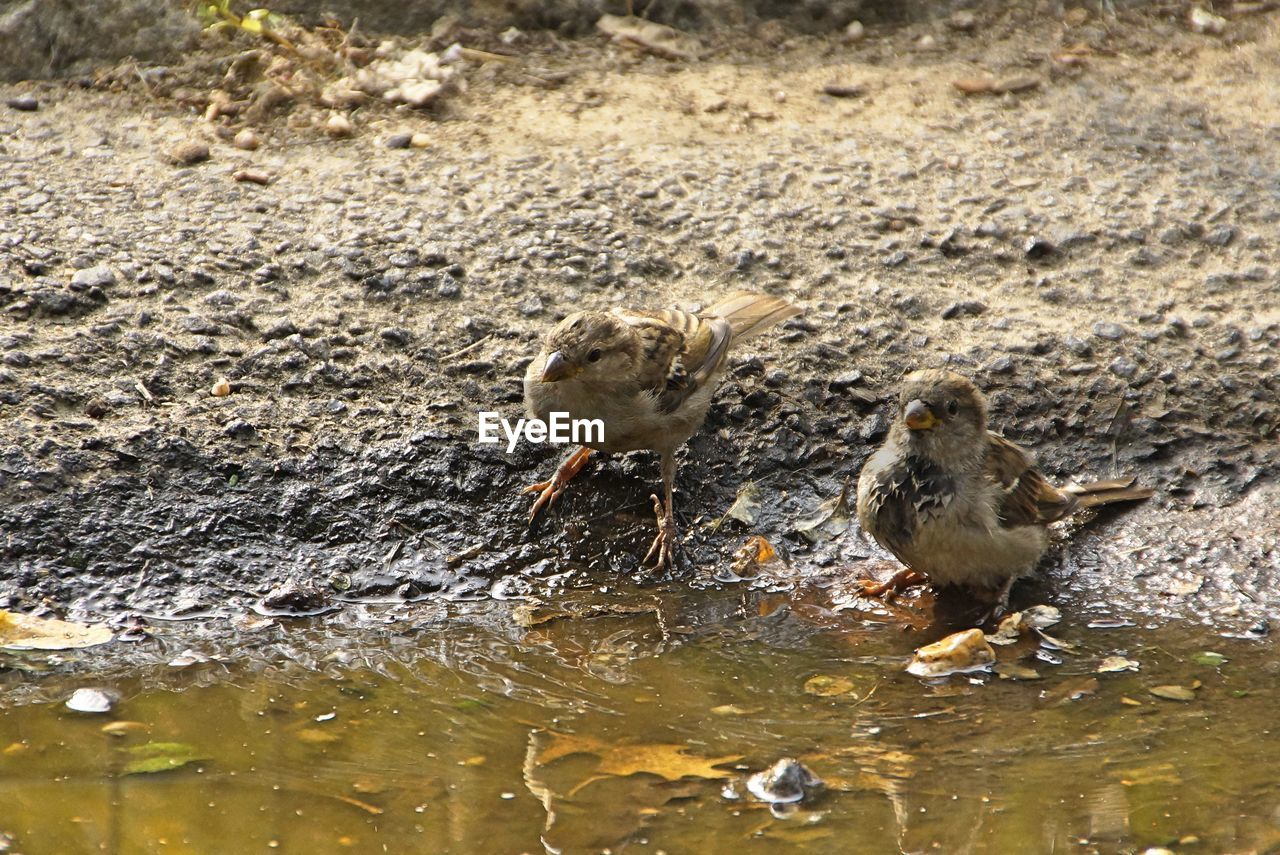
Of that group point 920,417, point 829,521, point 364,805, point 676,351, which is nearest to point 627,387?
point 676,351

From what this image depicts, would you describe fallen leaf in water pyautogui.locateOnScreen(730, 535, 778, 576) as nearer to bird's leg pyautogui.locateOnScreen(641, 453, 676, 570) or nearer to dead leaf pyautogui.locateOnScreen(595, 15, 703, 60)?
bird's leg pyautogui.locateOnScreen(641, 453, 676, 570)

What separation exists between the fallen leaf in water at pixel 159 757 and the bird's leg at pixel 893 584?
7.86ft

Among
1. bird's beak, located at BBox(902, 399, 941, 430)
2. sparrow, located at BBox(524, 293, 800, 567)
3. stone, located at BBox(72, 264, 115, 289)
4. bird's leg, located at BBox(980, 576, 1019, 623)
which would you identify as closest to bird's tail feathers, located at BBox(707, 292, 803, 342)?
sparrow, located at BBox(524, 293, 800, 567)

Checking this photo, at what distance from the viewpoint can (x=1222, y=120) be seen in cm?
771

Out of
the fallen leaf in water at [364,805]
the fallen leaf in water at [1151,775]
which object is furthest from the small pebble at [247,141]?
the fallen leaf in water at [1151,775]

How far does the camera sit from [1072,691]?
4438 millimetres

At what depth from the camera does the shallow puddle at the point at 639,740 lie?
3.64 m

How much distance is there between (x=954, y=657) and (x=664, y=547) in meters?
1.18

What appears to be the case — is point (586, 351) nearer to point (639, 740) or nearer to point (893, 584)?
point (893, 584)

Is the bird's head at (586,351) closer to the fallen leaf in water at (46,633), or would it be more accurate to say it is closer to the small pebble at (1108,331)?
the fallen leaf in water at (46,633)

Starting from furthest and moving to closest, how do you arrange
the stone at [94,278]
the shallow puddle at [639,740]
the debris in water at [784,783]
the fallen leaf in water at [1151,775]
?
the stone at [94,278], the fallen leaf in water at [1151,775], the debris in water at [784,783], the shallow puddle at [639,740]

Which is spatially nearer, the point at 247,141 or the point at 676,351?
the point at 676,351

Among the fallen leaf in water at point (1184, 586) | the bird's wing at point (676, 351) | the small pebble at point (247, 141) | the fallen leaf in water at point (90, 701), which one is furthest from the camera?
the small pebble at point (247, 141)

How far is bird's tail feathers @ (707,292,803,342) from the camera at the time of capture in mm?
5871
